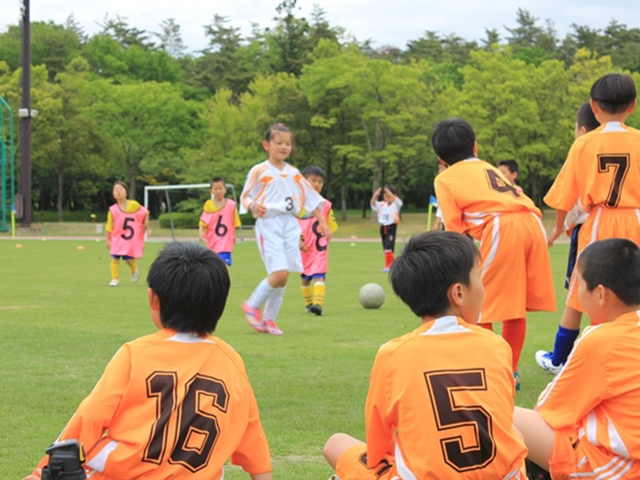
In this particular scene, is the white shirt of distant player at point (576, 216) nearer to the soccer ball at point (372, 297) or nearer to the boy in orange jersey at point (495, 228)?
the boy in orange jersey at point (495, 228)

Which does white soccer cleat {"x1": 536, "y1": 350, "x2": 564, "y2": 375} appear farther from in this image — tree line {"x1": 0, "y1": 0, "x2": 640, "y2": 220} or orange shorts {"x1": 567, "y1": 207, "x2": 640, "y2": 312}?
tree line {"x1": 0, "y1": 0, "x2": 640, "y2": 220}

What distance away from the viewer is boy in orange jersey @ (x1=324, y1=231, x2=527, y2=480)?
2.94 metres

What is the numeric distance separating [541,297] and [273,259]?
3.44 meters

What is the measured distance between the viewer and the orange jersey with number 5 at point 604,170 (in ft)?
19.6

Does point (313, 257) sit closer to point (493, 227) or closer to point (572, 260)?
point (572, 260)

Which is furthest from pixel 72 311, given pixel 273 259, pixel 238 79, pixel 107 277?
pixel 238 79

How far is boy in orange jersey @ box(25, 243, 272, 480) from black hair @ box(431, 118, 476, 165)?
3.47 meters

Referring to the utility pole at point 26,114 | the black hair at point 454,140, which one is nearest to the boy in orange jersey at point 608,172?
the black hair at point 454,140

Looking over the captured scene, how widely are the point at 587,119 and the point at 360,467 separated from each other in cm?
421

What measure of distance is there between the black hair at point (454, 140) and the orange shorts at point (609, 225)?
97 centimetres

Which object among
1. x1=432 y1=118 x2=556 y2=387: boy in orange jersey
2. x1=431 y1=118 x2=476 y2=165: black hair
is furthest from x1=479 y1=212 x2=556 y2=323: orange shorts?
x1=431 y1=118 x2=476 y2=165: black hair

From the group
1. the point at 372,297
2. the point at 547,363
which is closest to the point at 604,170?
the point at 547,363

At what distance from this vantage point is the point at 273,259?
915cm

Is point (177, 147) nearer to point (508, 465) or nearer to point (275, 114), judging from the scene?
point (275, 114)
